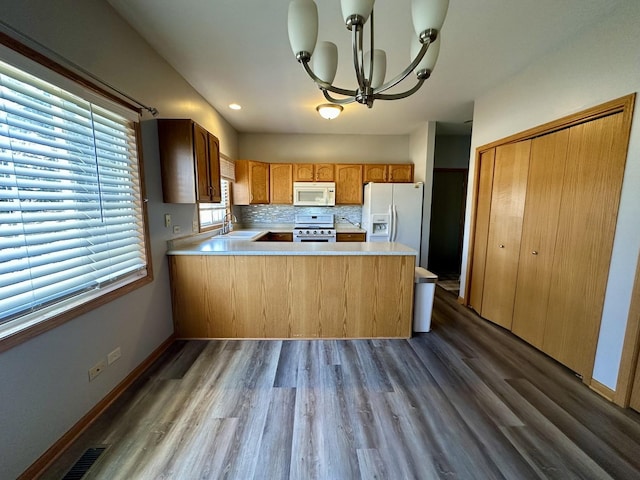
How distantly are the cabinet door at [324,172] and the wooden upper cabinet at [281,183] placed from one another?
0.45 meters

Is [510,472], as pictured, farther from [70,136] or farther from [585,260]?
[70,136]

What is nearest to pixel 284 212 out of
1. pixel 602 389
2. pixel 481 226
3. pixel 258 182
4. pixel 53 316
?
pixel 258 182

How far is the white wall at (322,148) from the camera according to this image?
4699mm

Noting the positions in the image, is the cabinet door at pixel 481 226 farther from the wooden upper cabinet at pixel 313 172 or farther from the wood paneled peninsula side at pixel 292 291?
the wooden upper cabinet at pixel 313 172

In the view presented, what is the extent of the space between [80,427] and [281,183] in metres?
3.79

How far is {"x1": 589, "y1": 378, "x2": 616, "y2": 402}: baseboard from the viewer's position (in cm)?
170

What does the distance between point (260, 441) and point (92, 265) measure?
1.47 metres

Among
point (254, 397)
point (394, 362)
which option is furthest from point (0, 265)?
point (394, 362)

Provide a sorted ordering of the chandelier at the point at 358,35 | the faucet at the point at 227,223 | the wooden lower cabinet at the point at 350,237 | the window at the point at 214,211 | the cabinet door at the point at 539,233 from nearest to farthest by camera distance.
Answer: the chandelier at the point at 358,35
the cabinet door at the point at 539,233
the window at the point at 214,211
the faucet at the point at 227,223
the wooden lower cabinet at the point at 350,237

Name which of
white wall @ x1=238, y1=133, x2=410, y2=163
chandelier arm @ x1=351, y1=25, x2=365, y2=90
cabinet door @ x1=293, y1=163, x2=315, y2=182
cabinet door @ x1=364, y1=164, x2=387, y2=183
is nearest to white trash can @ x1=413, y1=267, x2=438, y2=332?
chandelier arm @ x1=351, y1=25, x2=365, y2=90

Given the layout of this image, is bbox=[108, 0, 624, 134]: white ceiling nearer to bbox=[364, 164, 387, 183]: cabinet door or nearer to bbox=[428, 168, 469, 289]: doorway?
bbox=[364, 164, 387, 183]: cabinet door

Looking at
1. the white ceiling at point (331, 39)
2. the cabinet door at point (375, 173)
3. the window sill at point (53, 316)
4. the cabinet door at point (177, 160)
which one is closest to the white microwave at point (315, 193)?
the cabinet door at point (375, 173)

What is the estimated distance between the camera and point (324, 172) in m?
4.52

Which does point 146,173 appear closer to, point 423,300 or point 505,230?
point 423,300
